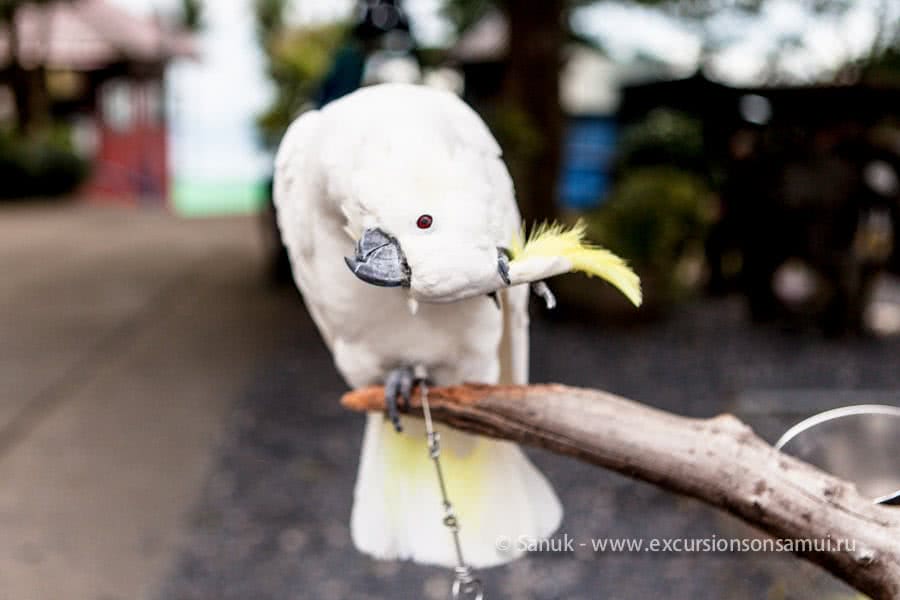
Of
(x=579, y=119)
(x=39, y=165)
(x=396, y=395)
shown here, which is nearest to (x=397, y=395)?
(x=396, y=395)

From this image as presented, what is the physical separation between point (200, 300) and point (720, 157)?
4463 mm

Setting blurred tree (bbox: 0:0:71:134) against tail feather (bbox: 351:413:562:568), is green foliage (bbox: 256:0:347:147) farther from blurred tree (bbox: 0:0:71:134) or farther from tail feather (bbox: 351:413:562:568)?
blurred tree (bbox: 0:0:71:134)

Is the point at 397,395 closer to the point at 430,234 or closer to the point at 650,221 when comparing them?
the point at 430,234

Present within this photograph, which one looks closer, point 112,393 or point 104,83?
point 112,393

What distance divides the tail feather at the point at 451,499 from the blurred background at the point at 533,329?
0.52 meters

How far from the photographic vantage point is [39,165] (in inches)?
509

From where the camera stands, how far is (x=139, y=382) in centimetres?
506

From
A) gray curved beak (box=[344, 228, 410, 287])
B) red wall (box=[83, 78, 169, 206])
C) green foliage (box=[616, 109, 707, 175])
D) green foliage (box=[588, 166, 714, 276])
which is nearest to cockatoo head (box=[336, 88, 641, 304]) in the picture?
gray curved beak (box=[344, 228, 410, 287])

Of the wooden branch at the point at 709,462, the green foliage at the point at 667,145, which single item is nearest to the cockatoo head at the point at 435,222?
the wooden branch at the point at 709,462

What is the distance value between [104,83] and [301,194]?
14576 millimetres

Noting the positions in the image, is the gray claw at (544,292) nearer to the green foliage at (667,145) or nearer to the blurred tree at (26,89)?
the green foliage at (667,145)

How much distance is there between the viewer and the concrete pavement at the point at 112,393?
3.18 m

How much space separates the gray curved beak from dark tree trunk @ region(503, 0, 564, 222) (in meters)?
4.55

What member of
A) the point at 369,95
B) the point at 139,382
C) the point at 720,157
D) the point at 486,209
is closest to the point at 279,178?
the point at 369,95
